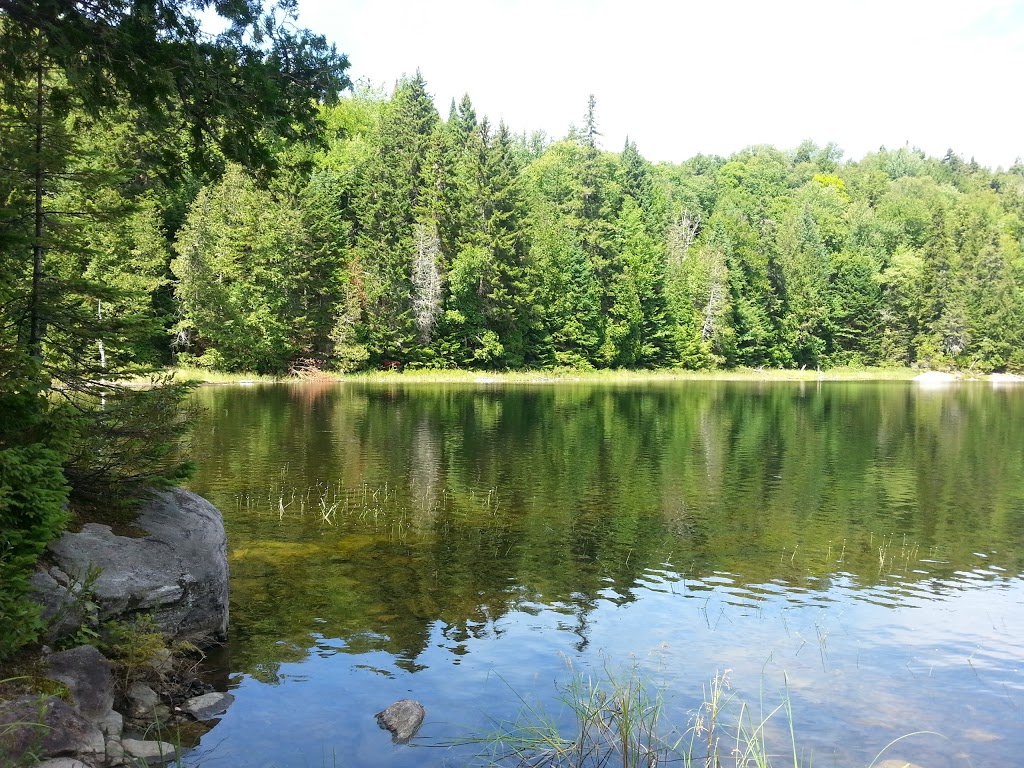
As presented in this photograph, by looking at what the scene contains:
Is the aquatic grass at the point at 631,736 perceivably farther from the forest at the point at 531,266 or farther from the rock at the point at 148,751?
the forest at the point at 531,266

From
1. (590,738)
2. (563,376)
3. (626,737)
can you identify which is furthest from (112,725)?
(563,376)

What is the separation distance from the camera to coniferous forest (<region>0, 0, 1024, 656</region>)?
29.8 ft

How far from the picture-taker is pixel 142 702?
8422 millimetres

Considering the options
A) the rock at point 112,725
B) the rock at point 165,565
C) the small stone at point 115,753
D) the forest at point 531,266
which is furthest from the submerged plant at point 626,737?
the forest at point 531,266

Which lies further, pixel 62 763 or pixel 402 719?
pixel 402 719

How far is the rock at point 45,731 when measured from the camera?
6.07 m

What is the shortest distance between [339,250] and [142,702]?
62.3 metres

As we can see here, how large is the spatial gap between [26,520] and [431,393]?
47.0 m

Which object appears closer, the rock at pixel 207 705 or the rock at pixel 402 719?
the rock at pixel 402 719

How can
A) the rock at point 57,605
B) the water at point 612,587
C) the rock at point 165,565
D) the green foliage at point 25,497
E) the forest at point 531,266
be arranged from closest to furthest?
the green foliage at point 25,497, the rock at point 57,605, the rock at point 165,565, the water at point 612,587, the forest at point 531,266

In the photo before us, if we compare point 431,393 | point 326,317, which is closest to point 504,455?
point 431,393

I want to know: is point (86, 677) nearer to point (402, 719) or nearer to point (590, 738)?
point (402, 719)

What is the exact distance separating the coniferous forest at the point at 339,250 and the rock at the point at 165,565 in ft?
1.97

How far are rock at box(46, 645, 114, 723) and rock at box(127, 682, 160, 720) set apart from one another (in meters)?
0.35
